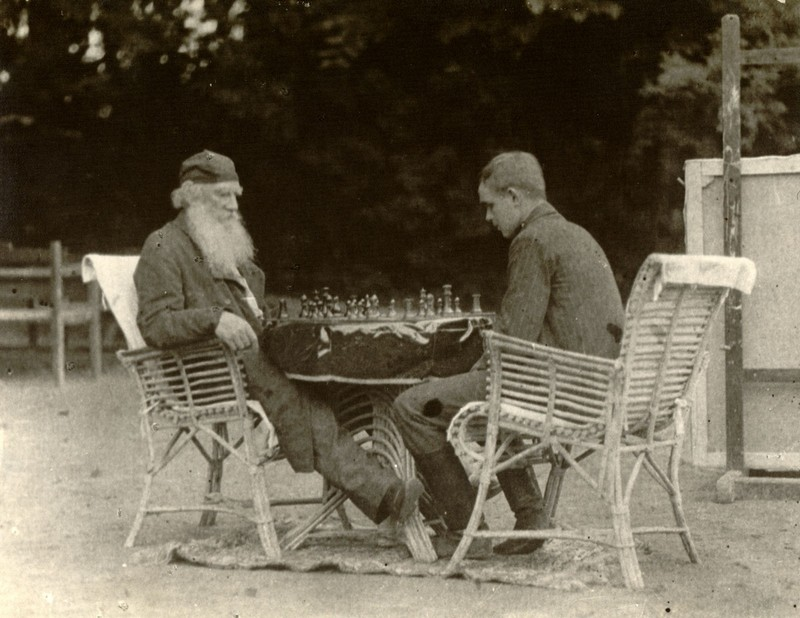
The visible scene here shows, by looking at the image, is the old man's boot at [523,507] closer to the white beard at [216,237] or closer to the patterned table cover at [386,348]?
the patterned table cover at [386,348]

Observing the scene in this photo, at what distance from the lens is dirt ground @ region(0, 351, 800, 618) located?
4.85 m

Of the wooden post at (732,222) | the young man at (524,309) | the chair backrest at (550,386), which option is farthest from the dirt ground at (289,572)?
the chair backrest at (550,386)

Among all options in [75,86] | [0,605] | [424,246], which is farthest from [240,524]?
[75,86]

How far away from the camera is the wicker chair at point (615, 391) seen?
5.12 meters

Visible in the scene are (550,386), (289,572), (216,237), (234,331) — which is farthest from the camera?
(216,237)

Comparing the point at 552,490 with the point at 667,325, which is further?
the point at 552,490

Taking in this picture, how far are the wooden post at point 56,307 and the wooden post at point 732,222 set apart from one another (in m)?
8.46

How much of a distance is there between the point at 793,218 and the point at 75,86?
9771 millimetres

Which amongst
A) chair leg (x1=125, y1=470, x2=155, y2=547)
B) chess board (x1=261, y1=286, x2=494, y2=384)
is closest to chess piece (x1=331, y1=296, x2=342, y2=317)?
chess board (x1=261, y1=286, x2=494, y2=384)

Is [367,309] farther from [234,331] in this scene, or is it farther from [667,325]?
[667,325]

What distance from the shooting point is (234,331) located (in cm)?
570

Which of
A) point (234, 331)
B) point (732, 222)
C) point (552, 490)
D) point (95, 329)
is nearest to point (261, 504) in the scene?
point (234, 331)

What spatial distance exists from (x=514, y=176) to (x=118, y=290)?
6.32 ft

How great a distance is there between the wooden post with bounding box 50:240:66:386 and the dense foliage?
5.44ft
